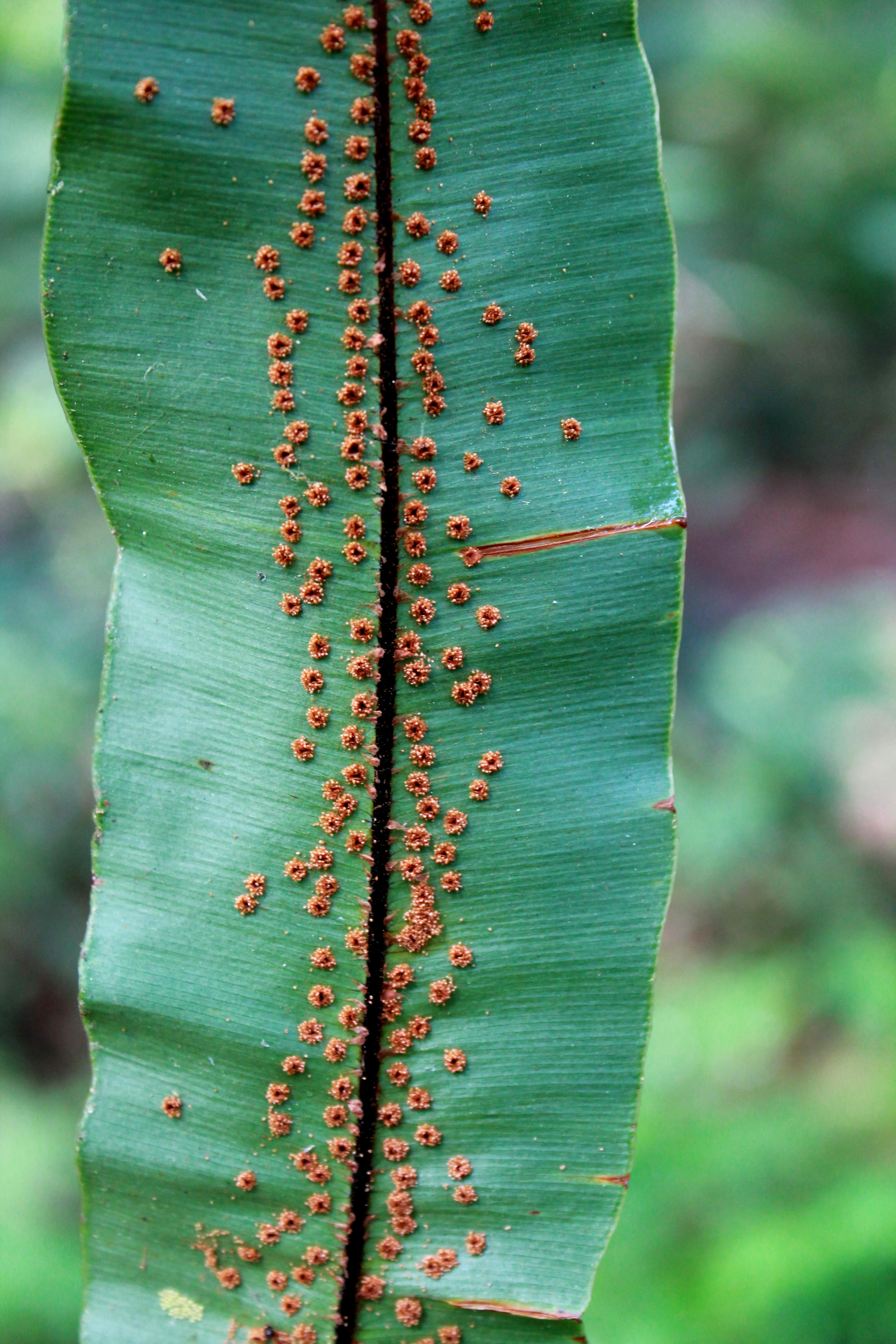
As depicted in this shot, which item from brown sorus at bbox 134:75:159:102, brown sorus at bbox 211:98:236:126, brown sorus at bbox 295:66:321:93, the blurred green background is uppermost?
brown sorus at bbox 295:66:321:93

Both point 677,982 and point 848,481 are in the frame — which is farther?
point 848,481

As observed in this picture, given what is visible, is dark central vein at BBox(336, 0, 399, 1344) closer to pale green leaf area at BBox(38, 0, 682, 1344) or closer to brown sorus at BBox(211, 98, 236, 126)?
pale green leaf area at BBox(38, 0, 682, 1344)

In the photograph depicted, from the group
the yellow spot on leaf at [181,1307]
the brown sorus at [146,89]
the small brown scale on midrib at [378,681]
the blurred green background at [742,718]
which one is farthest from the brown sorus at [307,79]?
the blurred green background at [742,718]

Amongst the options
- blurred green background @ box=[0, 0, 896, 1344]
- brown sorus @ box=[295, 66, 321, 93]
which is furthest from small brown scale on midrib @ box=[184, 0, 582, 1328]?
blurred green background @ box=[0, 0, 896, 1344]

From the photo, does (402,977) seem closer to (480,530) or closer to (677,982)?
(480,530)

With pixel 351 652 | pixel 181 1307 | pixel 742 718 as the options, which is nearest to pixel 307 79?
pixel 351 652

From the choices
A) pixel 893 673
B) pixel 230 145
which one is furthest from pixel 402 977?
pixel 893 673
